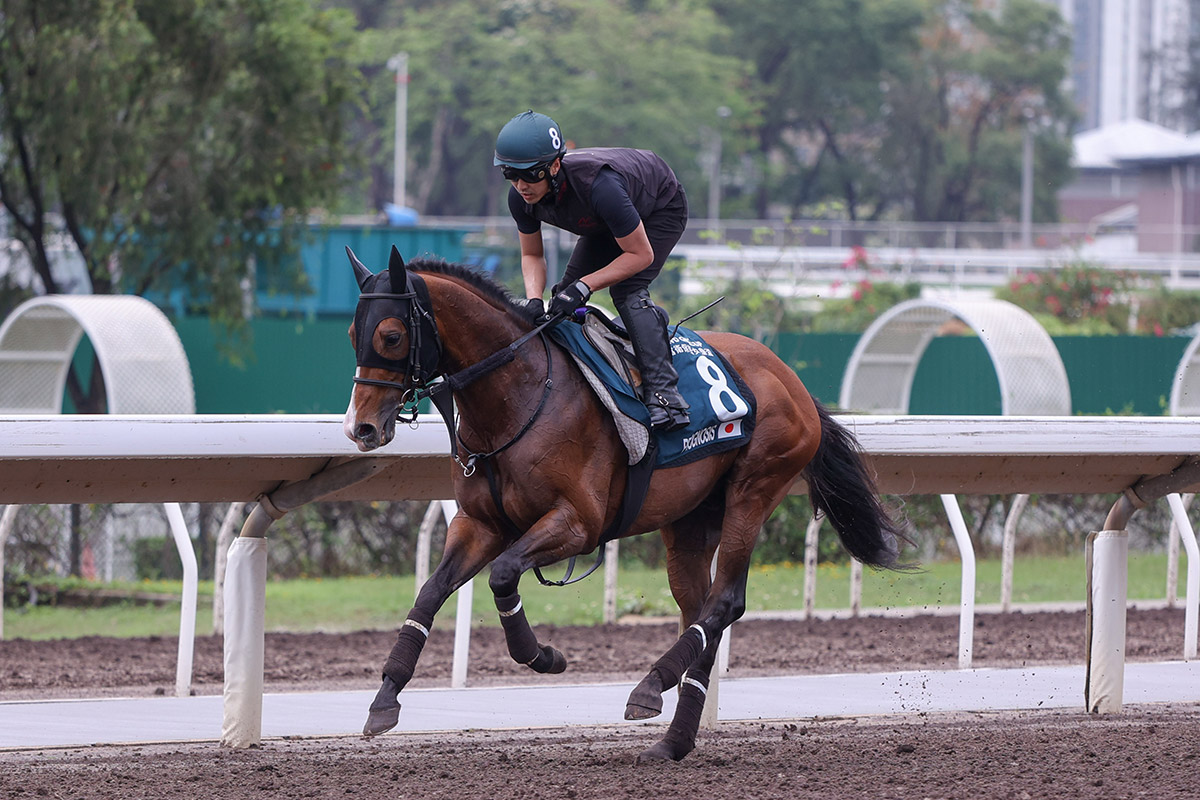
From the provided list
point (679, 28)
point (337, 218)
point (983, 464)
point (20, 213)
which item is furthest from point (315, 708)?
point (679, 28)

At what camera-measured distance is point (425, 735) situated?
5.72m

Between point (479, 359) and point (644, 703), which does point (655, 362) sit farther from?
point (644, 703)

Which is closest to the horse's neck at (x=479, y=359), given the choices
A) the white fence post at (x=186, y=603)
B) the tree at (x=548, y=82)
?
the white fence post at (x=186, y=603)

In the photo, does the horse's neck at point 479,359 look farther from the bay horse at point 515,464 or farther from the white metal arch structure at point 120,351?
the white metal arch structure at point 120,351

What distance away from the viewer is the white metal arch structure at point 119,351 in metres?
12.2

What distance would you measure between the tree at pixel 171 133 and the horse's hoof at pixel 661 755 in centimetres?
1075

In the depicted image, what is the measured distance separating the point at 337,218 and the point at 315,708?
1194 cm

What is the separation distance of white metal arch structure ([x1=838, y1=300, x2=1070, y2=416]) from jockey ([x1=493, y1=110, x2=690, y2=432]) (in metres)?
7.42

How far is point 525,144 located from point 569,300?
52 cm

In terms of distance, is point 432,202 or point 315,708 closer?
point 315,708

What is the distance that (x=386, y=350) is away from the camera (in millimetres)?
4582

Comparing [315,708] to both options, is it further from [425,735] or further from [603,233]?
[603,233]

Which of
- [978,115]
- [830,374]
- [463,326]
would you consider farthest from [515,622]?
[978,115]

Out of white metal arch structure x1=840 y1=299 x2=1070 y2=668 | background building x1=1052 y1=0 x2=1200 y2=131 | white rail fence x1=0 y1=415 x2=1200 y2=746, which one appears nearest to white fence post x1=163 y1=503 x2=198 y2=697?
white rail fence x1=0 y1=415 x2=1200 y2=746
